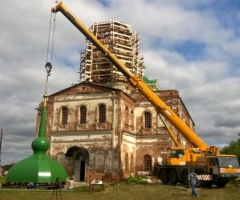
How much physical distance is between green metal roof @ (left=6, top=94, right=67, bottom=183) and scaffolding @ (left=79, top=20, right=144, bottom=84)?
3239 centimetres

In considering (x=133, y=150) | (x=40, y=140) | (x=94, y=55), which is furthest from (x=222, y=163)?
(x=94, y=55)

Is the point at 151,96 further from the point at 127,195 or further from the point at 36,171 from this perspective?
the point at 36,171

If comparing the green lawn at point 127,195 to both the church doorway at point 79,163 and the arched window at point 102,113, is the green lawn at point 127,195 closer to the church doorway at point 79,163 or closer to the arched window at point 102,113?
the church doorway at point 79,163

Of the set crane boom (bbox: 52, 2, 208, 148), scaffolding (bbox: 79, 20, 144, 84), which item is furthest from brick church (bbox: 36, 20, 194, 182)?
crane boom (bbox: 52, 2, 208, 148)

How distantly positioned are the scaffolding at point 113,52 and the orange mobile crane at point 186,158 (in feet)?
40.3

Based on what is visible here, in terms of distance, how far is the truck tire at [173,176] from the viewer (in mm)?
23391

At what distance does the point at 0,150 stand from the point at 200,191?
30266 mm

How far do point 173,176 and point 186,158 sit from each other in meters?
1.76

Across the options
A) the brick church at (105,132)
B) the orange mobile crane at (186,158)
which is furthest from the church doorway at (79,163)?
the orange mobile crane at (186,158)

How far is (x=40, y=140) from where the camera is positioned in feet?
10.4

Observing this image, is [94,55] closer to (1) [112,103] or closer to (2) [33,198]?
(1) [112,103]

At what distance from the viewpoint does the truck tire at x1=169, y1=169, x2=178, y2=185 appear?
921 inches

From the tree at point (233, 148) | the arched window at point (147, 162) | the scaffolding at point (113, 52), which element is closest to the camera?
the arched window at point (147, 162)

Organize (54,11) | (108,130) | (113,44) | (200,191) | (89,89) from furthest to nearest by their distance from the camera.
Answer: (113,44), (89,89), (108,130), (54,11), (200,191)
